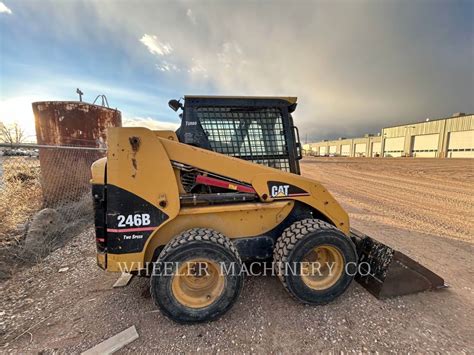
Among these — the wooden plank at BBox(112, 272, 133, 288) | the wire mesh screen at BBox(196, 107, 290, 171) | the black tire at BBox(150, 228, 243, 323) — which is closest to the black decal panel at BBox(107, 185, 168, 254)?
the black tire at BBox(150, 228, 243, 323)

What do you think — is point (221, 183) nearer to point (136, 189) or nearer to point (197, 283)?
point (136, 189)

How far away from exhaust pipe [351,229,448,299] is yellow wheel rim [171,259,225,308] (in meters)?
1.80

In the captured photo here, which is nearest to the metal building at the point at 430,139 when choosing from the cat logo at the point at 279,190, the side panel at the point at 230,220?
the cat logo at the point at 279,190

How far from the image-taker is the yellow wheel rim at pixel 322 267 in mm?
2672

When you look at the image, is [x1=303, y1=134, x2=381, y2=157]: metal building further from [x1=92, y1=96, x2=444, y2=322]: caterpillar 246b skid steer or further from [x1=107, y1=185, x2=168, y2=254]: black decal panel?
[x1=107, y1=185, x2=168, y2=254]: black decal panel

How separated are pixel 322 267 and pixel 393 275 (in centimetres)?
76

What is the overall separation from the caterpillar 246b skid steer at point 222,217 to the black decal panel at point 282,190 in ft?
0.04

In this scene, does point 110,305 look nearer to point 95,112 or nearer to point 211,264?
point 211,264

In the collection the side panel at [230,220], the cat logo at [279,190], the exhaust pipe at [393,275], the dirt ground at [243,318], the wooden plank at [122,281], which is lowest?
the dirt ground at [243,318]

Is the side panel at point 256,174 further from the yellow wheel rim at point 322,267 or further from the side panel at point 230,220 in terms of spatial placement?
the yellow wheel rim at point 322,267

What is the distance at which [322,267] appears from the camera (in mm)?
2854

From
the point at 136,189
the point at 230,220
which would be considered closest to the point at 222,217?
the point at 230,220

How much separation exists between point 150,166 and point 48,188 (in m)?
5.18

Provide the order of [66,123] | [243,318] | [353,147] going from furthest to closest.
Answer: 1. [353,147]
2. [66,123]
3. [243,318]
